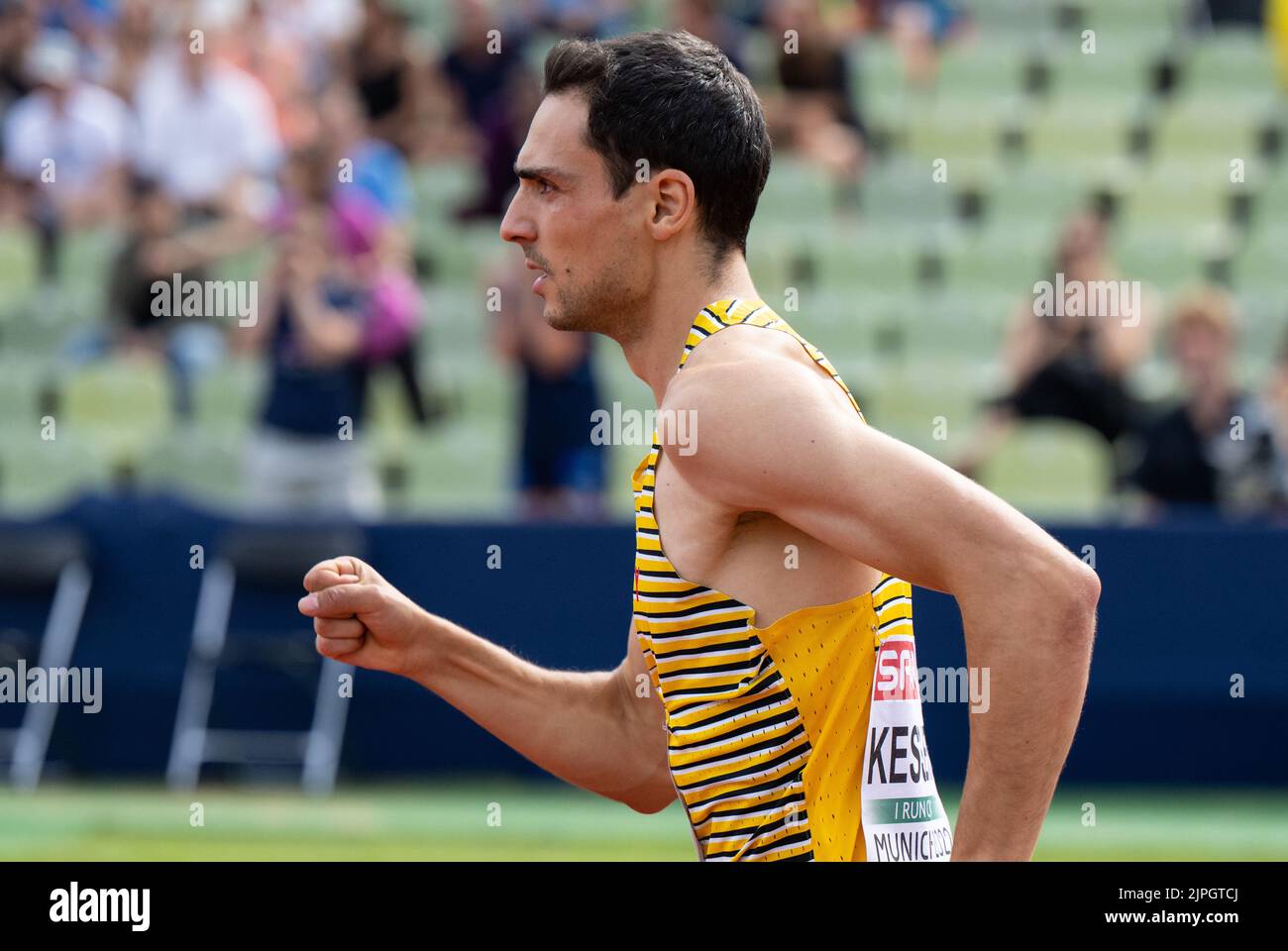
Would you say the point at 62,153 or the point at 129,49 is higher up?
the point at 129,49

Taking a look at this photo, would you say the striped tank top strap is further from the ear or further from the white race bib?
the white race bib

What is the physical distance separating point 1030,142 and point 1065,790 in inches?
193

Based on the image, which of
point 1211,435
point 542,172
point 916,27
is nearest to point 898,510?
point 542,172

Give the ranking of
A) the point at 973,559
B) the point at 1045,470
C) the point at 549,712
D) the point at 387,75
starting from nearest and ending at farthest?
the point at 973,559 < the point at 549,712 < the point at 1045,470 < the point at 387,75

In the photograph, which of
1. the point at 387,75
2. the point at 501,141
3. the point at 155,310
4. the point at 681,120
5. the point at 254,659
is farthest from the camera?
the point at 387,75

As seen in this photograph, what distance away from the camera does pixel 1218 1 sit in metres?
13.2

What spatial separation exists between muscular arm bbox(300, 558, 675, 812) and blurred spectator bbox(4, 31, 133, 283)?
9857 millimetres

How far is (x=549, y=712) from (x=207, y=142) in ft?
31.2

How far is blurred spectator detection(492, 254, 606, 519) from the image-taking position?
9688mm

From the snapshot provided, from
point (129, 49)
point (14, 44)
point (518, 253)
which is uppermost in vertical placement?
point (14, 44)

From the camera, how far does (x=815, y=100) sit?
12086 millimetres

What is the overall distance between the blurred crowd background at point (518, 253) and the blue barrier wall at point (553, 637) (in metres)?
0.36

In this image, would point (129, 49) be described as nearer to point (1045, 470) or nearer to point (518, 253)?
point (518, 253)
